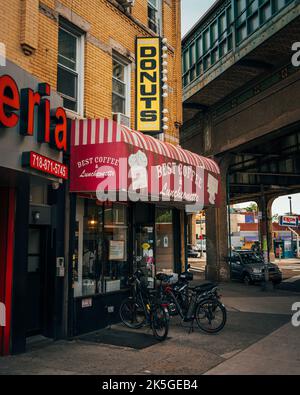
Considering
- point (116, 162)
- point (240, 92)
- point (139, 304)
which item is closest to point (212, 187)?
point (139, 304)

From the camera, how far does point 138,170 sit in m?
9.05

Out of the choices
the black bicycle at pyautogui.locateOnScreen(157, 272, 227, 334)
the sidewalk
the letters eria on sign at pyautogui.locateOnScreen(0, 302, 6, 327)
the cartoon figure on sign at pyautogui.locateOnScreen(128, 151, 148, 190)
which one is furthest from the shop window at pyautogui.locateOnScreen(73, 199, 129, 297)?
the sidewalk

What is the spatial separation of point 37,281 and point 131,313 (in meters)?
2.52

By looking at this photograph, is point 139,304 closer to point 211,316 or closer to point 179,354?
point 211,316

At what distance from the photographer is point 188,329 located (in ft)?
32.4

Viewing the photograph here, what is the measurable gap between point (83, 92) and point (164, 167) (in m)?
2.70

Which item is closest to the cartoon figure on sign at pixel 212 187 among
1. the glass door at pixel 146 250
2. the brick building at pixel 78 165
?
the brick building at pixel 78 165

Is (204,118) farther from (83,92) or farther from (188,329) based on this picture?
(188,329)

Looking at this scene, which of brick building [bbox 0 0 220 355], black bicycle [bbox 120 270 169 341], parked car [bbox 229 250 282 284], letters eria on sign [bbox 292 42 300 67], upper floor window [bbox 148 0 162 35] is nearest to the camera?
brick building [bbox 0 0 220 355]

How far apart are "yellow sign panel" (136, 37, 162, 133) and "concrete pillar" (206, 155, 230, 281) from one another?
1069 centimetres

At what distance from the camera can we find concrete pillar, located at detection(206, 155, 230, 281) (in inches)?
845

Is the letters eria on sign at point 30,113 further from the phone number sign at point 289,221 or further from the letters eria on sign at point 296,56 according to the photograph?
the phone number sign at point 289,221

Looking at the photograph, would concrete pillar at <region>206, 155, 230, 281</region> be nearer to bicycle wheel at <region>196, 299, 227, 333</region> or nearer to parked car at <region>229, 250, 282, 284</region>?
parked car at <region>229, 250, 282, 284</region>

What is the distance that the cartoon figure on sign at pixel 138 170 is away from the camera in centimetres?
884
